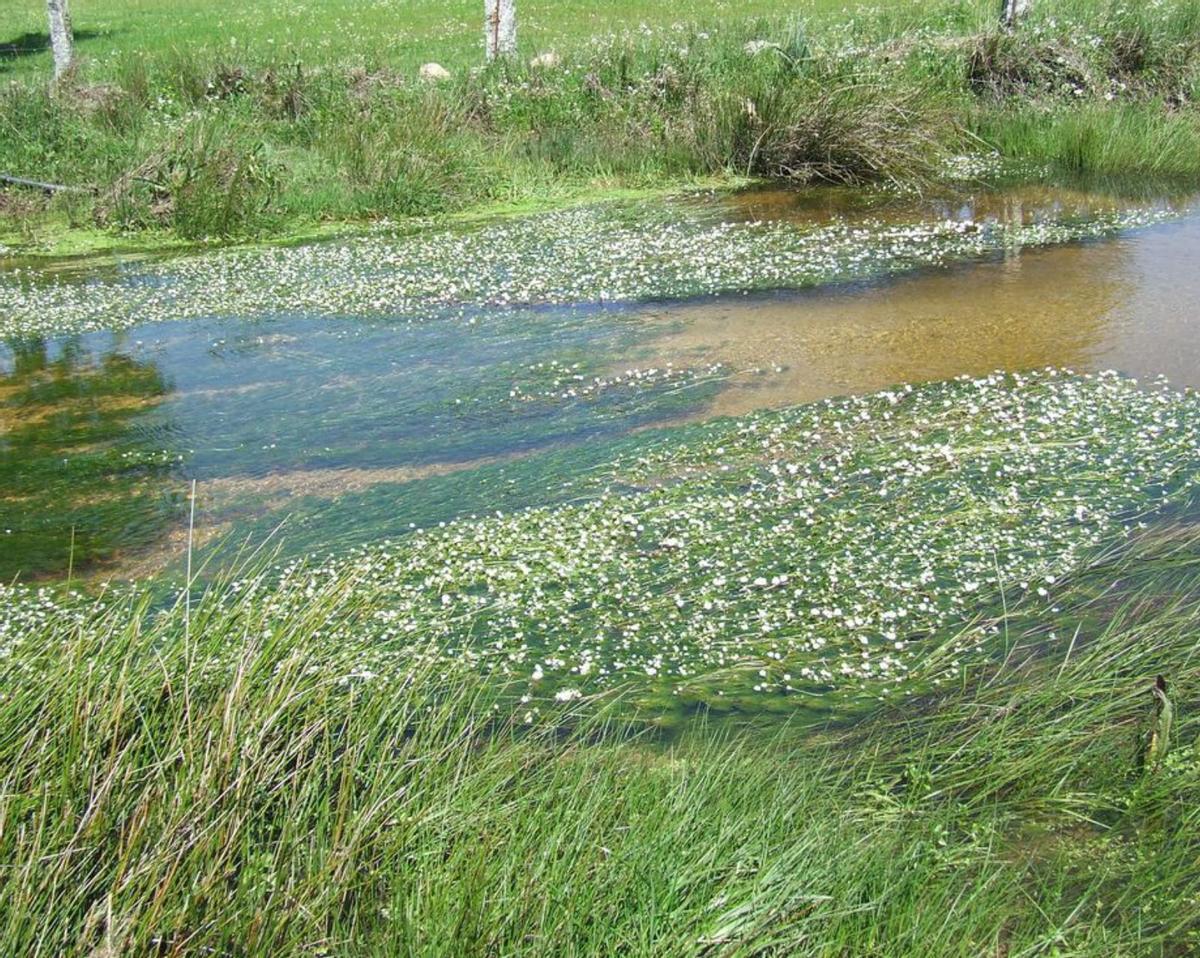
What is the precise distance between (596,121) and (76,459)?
8101mm

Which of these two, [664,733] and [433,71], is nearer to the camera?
[664,733]

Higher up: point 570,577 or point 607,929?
point 607,929

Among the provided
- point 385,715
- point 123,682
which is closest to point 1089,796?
point 385,715

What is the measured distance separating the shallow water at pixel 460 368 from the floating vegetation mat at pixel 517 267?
0.17 ft

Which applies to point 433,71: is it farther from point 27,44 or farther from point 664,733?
point 664,733

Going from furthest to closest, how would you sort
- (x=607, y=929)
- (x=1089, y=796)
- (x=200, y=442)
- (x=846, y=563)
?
(x=200, y=442) < (x=846, y=563) < (x=1089, y=796) < (x=607, y=929)

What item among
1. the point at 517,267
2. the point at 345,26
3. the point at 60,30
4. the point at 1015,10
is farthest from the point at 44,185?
the point at 345,26

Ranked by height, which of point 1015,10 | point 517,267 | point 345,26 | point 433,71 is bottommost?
point 517,267

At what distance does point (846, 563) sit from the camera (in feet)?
16.5

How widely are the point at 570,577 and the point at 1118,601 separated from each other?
6.93ft

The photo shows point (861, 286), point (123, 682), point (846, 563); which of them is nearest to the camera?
point (123, 682)

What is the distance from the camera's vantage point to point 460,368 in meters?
7.75

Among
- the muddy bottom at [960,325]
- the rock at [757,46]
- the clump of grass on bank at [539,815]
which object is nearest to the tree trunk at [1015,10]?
the rock at [757,46]

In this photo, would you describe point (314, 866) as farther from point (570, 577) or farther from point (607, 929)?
point (570, 577)
